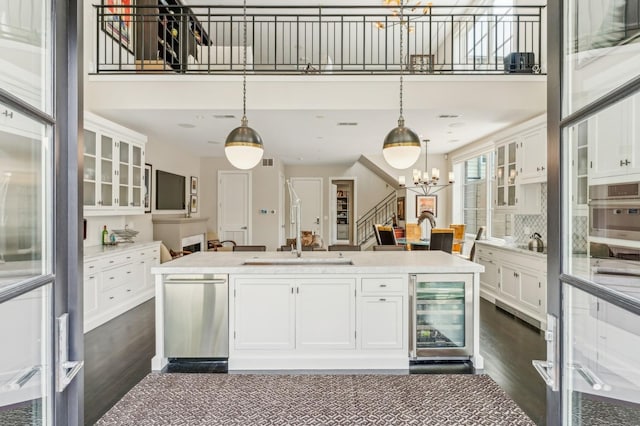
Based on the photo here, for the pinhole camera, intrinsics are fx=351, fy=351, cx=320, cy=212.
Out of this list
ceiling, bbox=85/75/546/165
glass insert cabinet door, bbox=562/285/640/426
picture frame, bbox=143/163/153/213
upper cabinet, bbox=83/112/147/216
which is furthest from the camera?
picture frame, bbox=143/163/153/213

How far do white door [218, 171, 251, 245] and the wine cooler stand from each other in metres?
6.68

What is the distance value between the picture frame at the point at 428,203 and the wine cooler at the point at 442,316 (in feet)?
18.1

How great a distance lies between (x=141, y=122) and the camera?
5.34 meters

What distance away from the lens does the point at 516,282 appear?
4758mm

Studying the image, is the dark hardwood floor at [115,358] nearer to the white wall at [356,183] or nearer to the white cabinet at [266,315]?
the white cabinet at [266,315]

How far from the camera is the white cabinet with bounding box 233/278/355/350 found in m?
3.20

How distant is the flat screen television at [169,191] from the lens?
6688mm

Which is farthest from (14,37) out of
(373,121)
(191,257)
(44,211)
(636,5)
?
(373,121)

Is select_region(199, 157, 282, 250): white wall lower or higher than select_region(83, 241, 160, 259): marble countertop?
higher

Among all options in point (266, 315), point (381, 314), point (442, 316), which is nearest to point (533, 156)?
point (442, 316)

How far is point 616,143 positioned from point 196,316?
10.5ft

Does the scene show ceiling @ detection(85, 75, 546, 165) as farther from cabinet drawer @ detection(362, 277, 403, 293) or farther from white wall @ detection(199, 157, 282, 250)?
white wall @ detection(199, 157, 282, 250)

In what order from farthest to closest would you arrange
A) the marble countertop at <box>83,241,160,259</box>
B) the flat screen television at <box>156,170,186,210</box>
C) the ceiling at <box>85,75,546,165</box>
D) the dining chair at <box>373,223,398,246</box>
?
the flat screen television at <box>156,170,186,210</box> → the dining chair at <box>373,223,398,246</box> → the ceiling at <box>85,75,546,165</box> → the marble countertop at <box>83,241,160,259</box>

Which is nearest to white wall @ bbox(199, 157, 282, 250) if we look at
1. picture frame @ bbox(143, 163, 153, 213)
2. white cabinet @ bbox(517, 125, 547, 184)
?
picture frame @ bbox(143, 163, 153, 213)
